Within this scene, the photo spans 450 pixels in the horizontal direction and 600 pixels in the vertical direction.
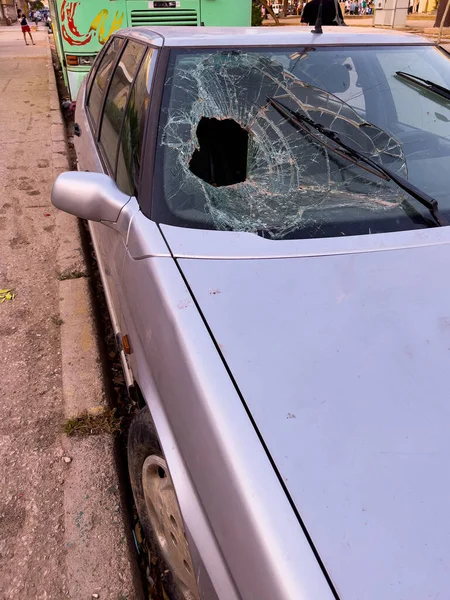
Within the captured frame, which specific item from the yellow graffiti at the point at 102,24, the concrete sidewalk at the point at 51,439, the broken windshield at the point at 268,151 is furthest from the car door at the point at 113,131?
the yellow graffiti at the point at 102,24

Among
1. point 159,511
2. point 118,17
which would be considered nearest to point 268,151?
point 159,511

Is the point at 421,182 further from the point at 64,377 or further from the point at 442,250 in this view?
the point at 64,377

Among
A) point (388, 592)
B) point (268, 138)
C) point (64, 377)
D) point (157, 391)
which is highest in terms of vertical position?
point (268, 138)

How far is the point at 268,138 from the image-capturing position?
2.27 metres

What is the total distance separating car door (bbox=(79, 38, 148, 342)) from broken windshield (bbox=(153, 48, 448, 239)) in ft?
0.85

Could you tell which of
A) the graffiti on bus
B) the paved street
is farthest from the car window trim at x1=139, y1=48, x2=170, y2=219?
the graffiti on bus

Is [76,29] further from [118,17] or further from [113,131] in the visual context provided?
[113,131]

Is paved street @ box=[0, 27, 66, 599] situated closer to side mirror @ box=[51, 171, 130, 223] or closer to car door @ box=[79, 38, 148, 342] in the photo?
car door @ box=[79, 38, 148, 342]

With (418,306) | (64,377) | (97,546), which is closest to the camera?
(418,306)

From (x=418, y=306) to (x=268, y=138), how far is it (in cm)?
111

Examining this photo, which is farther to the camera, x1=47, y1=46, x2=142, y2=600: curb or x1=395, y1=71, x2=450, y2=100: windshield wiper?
x1=395, y1=71, x2=450, y2=100: windshield wiper

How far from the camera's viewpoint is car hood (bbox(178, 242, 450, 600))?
39.2 inches

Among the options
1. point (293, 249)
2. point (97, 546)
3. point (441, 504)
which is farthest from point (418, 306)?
point (97, 546)

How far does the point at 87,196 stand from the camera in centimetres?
204
